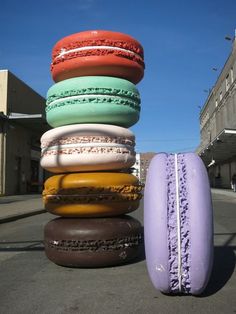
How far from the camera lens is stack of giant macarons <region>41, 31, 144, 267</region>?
6070 millimetres

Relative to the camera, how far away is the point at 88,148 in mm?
6273

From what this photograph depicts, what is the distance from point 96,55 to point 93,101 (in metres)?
0.67

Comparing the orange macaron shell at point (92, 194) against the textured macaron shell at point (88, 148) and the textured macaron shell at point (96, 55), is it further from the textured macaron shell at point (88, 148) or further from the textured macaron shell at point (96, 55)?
the textured macaron shell at point (96, 55)

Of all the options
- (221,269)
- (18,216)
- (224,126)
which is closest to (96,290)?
(221,269)

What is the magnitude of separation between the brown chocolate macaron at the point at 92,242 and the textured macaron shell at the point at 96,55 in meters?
2.10

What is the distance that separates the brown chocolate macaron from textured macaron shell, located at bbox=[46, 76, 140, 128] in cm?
140

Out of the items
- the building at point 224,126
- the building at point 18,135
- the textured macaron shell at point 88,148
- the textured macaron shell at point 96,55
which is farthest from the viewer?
the building at point 224,126

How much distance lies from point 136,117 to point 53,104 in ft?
3.98

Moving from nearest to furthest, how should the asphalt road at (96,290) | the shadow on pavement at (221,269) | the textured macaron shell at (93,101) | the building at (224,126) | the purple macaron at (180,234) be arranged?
the asphalt road at (96,290), the purple macaron at (180,234), the shadow on pavement at (221,269), the textured macaron shell at (93,101), the building at (224,126)

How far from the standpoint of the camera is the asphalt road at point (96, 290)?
4.33m

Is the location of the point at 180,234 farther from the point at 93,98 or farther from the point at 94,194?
the point at 93,98

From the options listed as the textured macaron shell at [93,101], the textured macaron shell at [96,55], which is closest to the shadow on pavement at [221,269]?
the textured macaron shell at [93,101]

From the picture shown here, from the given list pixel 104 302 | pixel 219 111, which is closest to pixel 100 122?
pixel 104 302

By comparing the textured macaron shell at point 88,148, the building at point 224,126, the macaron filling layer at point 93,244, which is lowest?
the macaron filling layer at point 93,244
